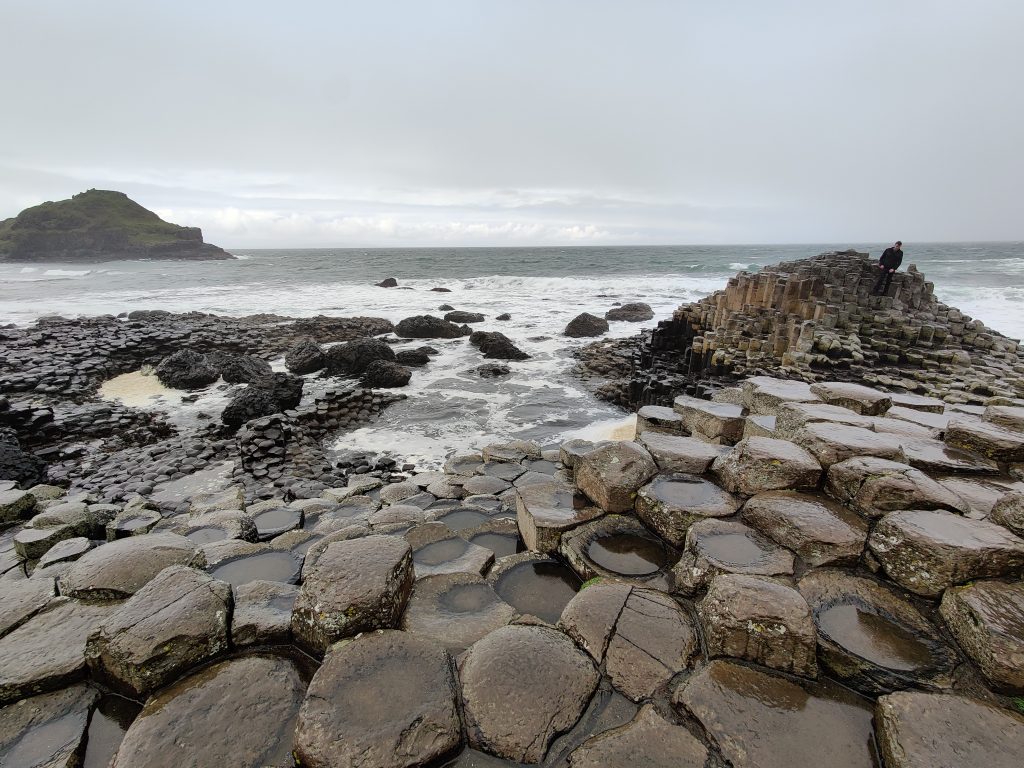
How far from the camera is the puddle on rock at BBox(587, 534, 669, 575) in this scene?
10.3 ft

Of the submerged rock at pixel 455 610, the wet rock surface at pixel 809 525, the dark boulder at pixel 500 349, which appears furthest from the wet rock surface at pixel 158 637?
the dark boulder at pixel 500 349

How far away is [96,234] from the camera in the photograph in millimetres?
79500

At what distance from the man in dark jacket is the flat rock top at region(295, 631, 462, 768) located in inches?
717

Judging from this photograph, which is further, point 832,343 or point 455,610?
point 832,343

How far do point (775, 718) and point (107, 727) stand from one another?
10.3 feet

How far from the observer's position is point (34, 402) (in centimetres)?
1080

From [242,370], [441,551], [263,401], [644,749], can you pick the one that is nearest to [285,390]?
[263,401]

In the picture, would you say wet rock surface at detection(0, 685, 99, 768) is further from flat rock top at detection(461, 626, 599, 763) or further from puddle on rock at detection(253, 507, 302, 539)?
puddle on rock at detection(253, 507, 302, 539)

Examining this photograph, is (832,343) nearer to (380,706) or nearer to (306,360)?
(380,706)

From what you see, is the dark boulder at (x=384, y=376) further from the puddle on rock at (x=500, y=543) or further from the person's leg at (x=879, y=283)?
the person's leg at (x=879, y=283)

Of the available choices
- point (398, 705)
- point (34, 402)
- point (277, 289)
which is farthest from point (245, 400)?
point (277, 289)

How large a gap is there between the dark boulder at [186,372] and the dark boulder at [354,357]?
3409 mm

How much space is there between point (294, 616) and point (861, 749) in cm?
275

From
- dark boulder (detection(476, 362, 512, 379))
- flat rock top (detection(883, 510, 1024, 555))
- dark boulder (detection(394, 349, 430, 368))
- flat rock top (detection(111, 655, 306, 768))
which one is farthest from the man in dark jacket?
flat rock top (detection(111, 655, 306, 768))
